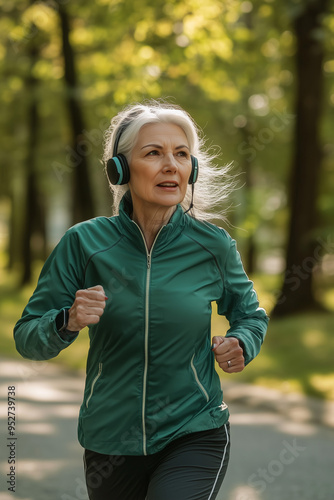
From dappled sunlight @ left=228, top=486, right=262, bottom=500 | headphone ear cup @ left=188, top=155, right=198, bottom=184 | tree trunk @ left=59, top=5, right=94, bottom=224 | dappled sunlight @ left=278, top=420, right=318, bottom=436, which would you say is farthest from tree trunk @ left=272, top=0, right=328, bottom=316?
headphone ear cup @ left=188, top=155, right=198, bottom=184

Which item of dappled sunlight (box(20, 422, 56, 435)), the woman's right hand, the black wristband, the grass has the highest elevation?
the woman's right hand

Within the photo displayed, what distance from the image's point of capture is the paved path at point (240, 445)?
19.1 ft

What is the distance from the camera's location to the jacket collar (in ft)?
9.64

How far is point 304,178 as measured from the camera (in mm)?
14016

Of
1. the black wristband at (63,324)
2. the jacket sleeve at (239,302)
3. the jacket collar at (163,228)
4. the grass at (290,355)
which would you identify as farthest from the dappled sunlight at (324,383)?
the black wristband at (63,324)

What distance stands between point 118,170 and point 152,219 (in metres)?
0.22

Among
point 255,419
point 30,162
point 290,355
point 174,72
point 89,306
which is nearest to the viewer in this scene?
point 89,306

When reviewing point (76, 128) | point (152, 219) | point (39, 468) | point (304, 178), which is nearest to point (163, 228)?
point (152, 219)

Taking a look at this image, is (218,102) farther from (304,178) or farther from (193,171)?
(193,171)

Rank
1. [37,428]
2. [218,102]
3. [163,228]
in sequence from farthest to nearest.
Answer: [218,102] → [37,428] → [163,228]

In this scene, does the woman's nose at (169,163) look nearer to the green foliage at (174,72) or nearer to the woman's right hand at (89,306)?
the woman's right hand at (89,306)

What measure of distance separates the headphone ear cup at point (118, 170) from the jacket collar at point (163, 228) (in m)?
0.10

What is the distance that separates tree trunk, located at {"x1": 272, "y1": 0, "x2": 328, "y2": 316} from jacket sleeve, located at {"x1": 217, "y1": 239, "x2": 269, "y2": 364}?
35.3 ft

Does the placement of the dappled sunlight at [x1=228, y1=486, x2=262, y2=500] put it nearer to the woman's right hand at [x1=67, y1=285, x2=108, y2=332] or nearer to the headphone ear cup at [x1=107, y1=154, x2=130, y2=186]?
the headphone ear cup at [x1=107, y1=154, x2=130, y2=186]
